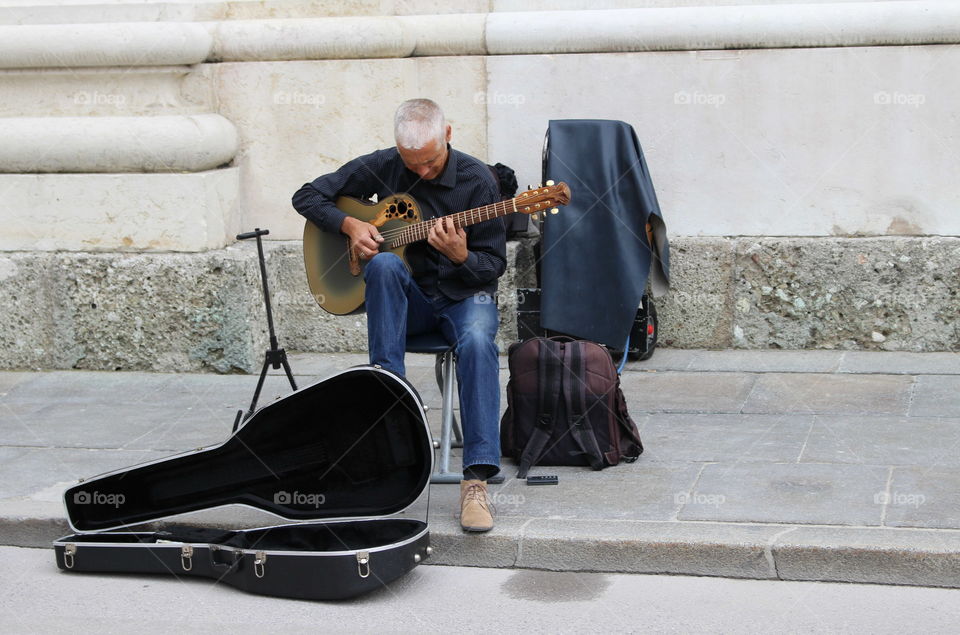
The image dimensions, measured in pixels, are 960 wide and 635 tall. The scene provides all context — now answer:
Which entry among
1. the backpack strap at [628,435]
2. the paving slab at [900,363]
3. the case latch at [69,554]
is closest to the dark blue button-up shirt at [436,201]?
the backpack strap at [628,435]

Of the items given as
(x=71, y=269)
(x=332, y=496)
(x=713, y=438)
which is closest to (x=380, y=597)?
(x=332, y=496)

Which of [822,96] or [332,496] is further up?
[822,96]

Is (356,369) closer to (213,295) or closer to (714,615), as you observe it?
(714,615)

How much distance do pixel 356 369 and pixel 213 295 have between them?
259cm

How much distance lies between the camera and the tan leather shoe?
393 cm

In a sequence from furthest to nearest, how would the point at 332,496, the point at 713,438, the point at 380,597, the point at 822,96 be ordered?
1. the point at 822,96
2. the point at 713,438
3. the point at 332,496
4. the point at 380,597

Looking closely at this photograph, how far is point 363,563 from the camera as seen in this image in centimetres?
358

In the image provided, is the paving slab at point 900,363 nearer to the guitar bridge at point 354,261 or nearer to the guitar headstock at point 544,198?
the guitar headstock at point 544,198

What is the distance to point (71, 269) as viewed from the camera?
6.34 metres

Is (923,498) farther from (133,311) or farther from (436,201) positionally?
(133,311)

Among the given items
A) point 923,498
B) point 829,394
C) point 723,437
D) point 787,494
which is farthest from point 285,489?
point 829,394

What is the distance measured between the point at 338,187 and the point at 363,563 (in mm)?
1675

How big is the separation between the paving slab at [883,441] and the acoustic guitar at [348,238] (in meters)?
1.41

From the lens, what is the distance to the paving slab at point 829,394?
205 inches
